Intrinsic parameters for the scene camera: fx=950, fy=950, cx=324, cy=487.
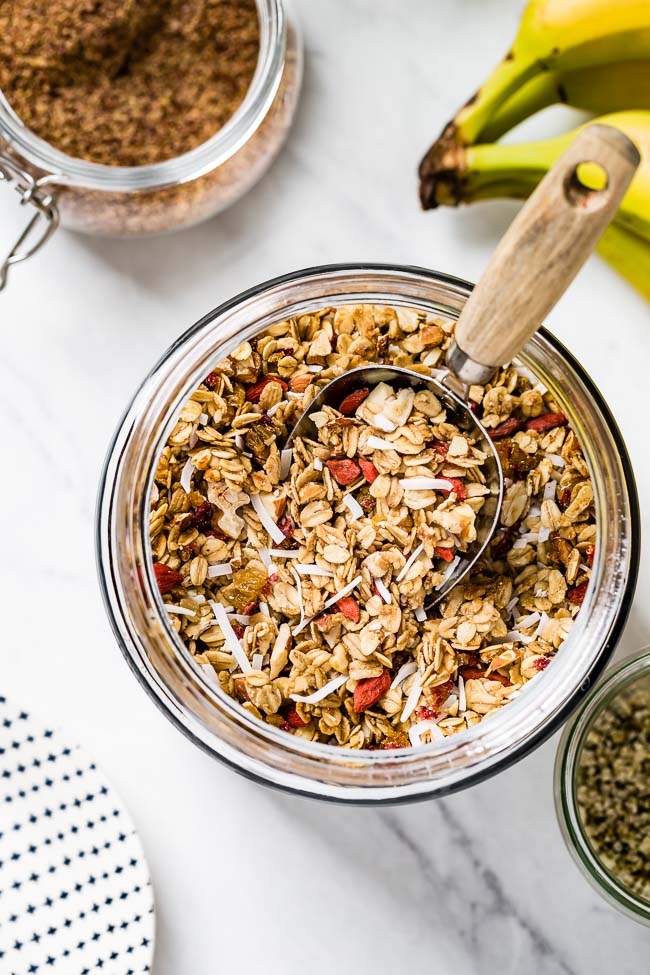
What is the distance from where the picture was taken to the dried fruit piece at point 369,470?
0.86 metres

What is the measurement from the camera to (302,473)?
86 centimetres

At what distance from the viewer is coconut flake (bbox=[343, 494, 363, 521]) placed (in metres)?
0.86

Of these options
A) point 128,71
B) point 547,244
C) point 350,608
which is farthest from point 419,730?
point 128,71

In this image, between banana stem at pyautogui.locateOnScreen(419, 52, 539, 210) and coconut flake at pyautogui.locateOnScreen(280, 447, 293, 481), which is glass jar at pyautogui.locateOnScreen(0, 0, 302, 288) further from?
coconut flake at pyautogui.locateOnScreen(280, 447, 293, 481)

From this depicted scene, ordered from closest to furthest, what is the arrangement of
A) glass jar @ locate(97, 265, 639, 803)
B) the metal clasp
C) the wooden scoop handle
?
the wooden scoop handle → glass jar @ locate(97, 265, 639, 803) → the metal clasp

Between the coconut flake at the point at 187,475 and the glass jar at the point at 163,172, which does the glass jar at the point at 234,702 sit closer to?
the coconut flake at the point at 187,475

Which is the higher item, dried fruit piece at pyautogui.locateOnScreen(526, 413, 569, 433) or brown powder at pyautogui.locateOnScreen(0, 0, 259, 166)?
brown powder at pyautogui.locateOnScreen(0, 0, 259, 166)

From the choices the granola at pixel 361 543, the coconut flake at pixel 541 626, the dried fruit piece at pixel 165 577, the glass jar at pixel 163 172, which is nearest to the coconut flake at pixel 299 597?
the granola at pixel 361 543

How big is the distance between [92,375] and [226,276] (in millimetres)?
177

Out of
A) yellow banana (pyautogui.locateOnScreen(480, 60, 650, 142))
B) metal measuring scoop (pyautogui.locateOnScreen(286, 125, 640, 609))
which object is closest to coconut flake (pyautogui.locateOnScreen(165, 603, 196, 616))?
metal measuring scoop (pyautogui.locateOnScreen(286, 125, 640, 609))

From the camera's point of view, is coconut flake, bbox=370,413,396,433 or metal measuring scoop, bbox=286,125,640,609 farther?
coconut flake, bbox=370,413,396,433

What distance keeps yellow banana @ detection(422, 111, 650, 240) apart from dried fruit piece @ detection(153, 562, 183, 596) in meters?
0.45

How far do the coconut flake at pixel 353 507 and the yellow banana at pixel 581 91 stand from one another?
0.40 metres

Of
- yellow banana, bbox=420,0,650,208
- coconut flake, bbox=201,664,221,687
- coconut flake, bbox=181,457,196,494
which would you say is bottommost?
coconut flake, bbox=201,664,221,687
